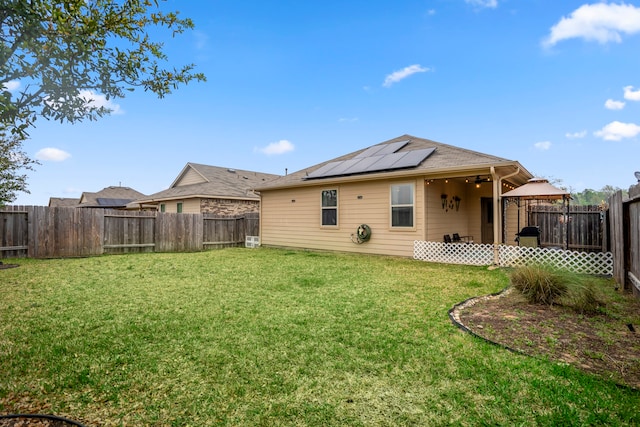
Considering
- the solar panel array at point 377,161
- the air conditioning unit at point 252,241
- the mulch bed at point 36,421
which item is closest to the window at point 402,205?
the solar panel array at point 377,161

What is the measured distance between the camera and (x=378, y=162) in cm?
1134

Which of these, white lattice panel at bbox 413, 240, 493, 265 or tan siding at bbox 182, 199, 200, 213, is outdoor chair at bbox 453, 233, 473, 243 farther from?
tan siding at bbox 182, 199, 200, 213

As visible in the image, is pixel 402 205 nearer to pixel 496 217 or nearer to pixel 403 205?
pixel 403 205

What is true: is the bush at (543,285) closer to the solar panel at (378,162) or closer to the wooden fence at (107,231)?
the solar panel at (378,162)

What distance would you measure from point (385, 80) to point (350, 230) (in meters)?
8.61

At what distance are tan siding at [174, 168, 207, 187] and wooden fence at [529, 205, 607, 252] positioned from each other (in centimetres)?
1810

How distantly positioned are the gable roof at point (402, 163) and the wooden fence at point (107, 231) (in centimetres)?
329

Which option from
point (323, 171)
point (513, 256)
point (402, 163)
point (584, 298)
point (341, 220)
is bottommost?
point (584, 298)

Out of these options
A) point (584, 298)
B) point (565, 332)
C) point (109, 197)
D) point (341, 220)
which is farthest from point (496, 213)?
point (109, 197)

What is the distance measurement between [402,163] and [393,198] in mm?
1182

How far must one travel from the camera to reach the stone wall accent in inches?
680

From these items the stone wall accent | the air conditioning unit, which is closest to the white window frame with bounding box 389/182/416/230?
the air conditioning unit

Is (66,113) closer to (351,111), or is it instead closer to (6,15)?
(6,15)

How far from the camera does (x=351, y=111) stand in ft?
59.3
